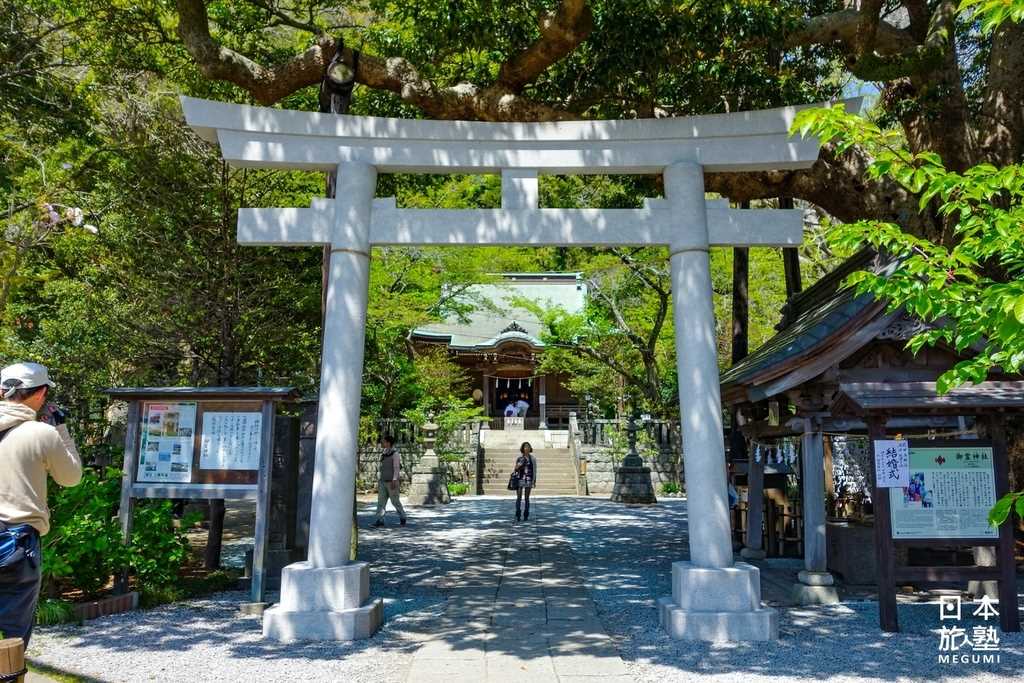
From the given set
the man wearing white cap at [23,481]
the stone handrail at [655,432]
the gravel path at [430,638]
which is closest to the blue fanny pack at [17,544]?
the man wearing white cap at [23,481]

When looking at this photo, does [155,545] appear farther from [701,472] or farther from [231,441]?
[701,472]

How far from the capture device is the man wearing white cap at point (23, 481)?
10.4ft

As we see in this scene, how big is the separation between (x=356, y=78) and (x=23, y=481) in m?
6.00

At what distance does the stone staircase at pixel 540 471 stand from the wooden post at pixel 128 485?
46.1 ft

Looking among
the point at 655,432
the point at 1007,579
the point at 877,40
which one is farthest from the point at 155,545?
the point at 655,432

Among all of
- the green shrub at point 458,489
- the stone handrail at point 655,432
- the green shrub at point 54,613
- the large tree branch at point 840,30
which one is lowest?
the green shrub at point 54,613

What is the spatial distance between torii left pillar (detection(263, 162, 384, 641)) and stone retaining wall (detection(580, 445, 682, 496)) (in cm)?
1466

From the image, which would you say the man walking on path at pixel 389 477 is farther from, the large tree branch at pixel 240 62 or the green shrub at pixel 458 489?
the large tree branch at pixel 240 62

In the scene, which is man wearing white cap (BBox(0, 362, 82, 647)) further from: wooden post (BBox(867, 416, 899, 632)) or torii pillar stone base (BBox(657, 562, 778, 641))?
wooden post (BBox(867, 416, 899, 632))

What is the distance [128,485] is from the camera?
6.55 metres

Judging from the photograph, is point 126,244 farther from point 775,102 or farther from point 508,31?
point 775,102

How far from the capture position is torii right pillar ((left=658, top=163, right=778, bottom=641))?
5520 mm

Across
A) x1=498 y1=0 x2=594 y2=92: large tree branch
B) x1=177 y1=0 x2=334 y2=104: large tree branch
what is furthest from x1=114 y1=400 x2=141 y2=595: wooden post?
x1=498 y1=0 x2=594 y2=92: large tree branch

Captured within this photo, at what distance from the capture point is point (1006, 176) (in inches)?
144
